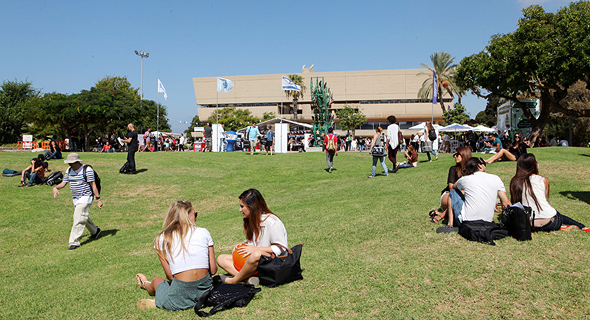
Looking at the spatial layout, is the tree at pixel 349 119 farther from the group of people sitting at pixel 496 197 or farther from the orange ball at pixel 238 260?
the orange ball at pixel 238 260

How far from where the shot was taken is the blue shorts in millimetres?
4301

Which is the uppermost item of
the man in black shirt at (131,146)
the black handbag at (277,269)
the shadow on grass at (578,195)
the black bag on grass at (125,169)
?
the man in black shirt at (131,146)

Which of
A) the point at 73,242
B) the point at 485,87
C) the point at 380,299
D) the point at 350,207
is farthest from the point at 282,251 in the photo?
the point at 485,87

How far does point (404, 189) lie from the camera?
11008 mm

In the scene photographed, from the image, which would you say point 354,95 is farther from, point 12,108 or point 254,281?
point 254,281

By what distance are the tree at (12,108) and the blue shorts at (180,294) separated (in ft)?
172

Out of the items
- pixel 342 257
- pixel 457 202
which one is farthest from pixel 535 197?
pixel 342 257

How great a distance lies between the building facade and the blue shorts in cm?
7397

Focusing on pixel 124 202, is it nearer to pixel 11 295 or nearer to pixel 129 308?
pixel 11 295

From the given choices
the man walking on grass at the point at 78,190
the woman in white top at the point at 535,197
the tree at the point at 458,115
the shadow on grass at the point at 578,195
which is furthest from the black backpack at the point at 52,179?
the tree at the point at 458,115

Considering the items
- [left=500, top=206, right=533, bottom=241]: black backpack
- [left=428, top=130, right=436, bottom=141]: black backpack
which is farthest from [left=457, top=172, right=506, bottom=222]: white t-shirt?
[left=428, top=130, right=436, bottom=141]: black backpack

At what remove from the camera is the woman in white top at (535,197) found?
19.9 feet

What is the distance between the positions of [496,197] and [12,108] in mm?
57409

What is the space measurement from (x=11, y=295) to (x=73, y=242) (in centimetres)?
312
